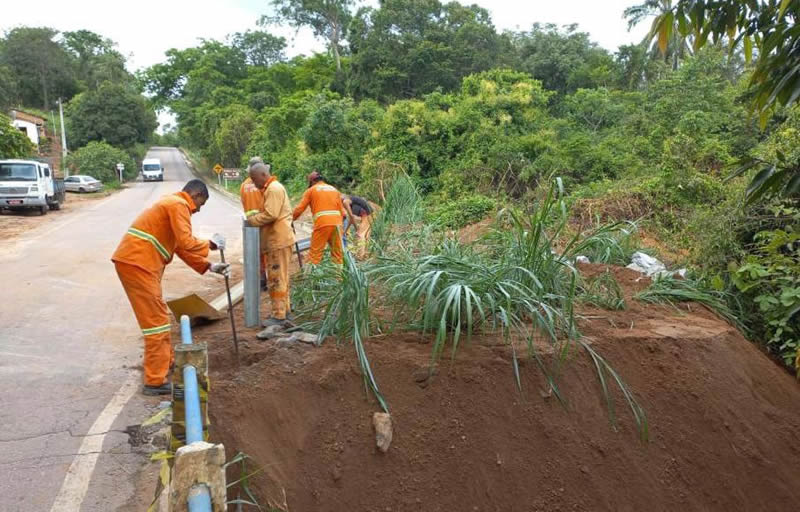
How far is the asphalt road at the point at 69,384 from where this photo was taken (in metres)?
3.36

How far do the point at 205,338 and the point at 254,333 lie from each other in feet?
1.53

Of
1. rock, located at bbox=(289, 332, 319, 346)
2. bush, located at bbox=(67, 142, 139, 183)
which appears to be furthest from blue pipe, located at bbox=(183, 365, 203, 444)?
bush, located at bbox=(67, 142, 139, 183)

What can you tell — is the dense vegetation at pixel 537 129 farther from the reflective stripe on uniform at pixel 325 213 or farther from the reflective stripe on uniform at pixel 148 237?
the reflective stripe on uniform at pixel 148 237

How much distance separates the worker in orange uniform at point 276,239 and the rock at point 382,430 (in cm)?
210

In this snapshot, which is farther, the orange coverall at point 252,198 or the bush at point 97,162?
the bush at point 97,162

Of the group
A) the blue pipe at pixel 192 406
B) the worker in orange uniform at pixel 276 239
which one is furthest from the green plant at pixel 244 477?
the worker in orange uniform at pixel 276 239

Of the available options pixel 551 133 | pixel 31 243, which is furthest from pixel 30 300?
pixel 551 133

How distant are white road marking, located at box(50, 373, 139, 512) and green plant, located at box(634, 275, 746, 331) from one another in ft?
14.1

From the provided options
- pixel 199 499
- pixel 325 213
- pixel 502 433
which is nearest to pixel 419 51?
pixel 325 213

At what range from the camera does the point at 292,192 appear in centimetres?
2505

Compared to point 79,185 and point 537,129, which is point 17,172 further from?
point 537,129

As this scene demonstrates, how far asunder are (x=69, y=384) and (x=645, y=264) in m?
5.57

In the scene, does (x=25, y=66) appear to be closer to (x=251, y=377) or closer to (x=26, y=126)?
(x=26, y=126)

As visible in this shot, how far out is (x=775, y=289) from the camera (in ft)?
16.6
